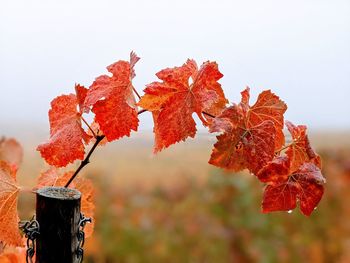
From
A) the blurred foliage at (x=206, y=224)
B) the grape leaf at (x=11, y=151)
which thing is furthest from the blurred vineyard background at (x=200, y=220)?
the grape leaf at (x=11, y=151)

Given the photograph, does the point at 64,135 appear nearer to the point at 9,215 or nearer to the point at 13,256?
the point at 9,215

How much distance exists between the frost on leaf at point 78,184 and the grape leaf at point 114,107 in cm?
17

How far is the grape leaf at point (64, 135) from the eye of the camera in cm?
59

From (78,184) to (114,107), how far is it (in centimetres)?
19

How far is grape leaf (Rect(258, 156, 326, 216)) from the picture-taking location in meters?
0.58

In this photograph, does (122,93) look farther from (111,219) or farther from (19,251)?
(111,219)

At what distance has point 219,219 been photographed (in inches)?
106

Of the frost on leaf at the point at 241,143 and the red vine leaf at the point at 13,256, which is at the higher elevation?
the frost on leaf at the point at 241,143

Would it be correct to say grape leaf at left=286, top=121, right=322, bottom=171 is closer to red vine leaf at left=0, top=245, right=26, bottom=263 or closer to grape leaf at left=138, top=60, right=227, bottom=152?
grape leaf at left=138, top=60, right=227, bottom=152

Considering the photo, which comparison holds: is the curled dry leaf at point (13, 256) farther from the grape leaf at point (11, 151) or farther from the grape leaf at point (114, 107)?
the grape leaf at point (114, 107)

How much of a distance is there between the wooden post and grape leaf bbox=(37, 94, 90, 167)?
0.05 metres

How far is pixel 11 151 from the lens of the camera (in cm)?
88

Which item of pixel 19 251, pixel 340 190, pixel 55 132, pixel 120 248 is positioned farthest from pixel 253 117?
pixel 340 190

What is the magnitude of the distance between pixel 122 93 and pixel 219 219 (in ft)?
7.16
